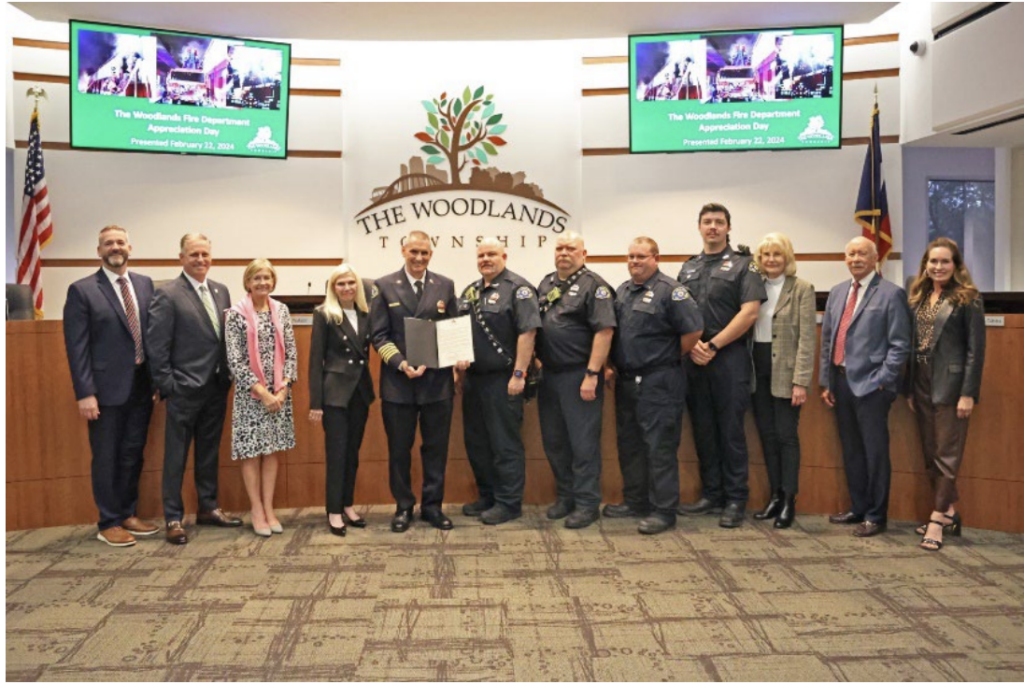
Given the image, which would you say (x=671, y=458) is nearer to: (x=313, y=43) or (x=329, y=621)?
(x=329, y=621)

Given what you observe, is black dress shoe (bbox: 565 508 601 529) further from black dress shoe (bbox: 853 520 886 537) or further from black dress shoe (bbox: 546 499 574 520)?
black dress shoe (bbox: 853 520 886 537)

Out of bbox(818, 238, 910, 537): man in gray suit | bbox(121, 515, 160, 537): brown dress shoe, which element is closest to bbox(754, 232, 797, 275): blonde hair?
bbox(818, 238, 910, 537): man in gray suit

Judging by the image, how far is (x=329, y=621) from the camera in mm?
3172

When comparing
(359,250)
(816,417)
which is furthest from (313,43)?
A: (816,417)

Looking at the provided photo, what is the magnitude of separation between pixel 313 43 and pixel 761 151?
3595 millimetres

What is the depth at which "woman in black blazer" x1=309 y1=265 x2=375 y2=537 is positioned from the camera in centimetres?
446

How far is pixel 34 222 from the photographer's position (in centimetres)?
616

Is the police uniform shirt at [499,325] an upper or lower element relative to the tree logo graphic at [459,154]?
lower

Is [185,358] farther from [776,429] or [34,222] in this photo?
[776,429]

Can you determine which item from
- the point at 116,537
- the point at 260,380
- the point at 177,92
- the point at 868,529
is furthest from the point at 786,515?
the point at 177,92

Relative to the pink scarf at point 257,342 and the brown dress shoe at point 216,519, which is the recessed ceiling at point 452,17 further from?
the brown dress shoe at point 216,519

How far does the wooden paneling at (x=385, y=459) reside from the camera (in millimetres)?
4473

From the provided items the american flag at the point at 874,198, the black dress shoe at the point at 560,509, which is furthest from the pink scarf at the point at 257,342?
the american flag at the point at 874,198

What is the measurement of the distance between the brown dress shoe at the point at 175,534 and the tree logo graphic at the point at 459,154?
319cm
